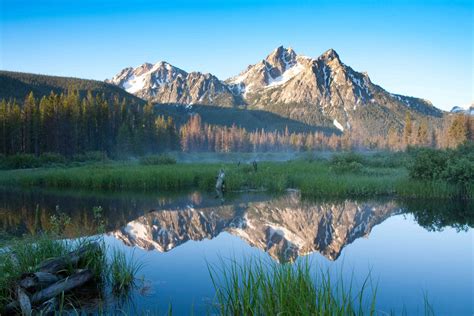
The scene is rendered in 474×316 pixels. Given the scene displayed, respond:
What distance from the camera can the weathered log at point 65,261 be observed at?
7.57m

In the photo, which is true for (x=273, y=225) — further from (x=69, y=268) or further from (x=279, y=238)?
(x=69, y=268)

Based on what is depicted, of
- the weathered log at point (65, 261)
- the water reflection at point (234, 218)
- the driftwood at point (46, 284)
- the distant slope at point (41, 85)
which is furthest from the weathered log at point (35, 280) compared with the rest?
the distant slope at point (41, 85)

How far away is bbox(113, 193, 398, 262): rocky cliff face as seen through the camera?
12554 millimetres

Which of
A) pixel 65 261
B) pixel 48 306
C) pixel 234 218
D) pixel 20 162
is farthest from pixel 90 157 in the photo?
pixel 48 306

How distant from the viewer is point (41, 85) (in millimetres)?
133375

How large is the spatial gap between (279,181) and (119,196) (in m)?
10.6

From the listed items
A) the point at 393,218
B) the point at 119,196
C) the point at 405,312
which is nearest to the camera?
the point at 405,312

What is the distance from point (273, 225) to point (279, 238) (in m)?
2.33

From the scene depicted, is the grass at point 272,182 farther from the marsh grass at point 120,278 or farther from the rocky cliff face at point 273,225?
the marsh grass at point 120,278

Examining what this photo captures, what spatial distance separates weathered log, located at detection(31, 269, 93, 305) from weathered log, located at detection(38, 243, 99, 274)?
0.38 meters

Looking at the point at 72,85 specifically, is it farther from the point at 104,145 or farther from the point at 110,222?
the point at 110,222

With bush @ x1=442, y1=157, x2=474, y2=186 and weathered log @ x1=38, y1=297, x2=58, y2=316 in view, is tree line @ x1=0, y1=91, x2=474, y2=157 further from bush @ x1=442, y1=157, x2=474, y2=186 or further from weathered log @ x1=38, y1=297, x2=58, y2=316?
weathered log @ x1=38, y1=297, x2=58, y2=316

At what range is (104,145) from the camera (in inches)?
2916

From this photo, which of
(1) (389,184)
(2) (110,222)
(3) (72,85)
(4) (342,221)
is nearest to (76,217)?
(2) (110,222)
